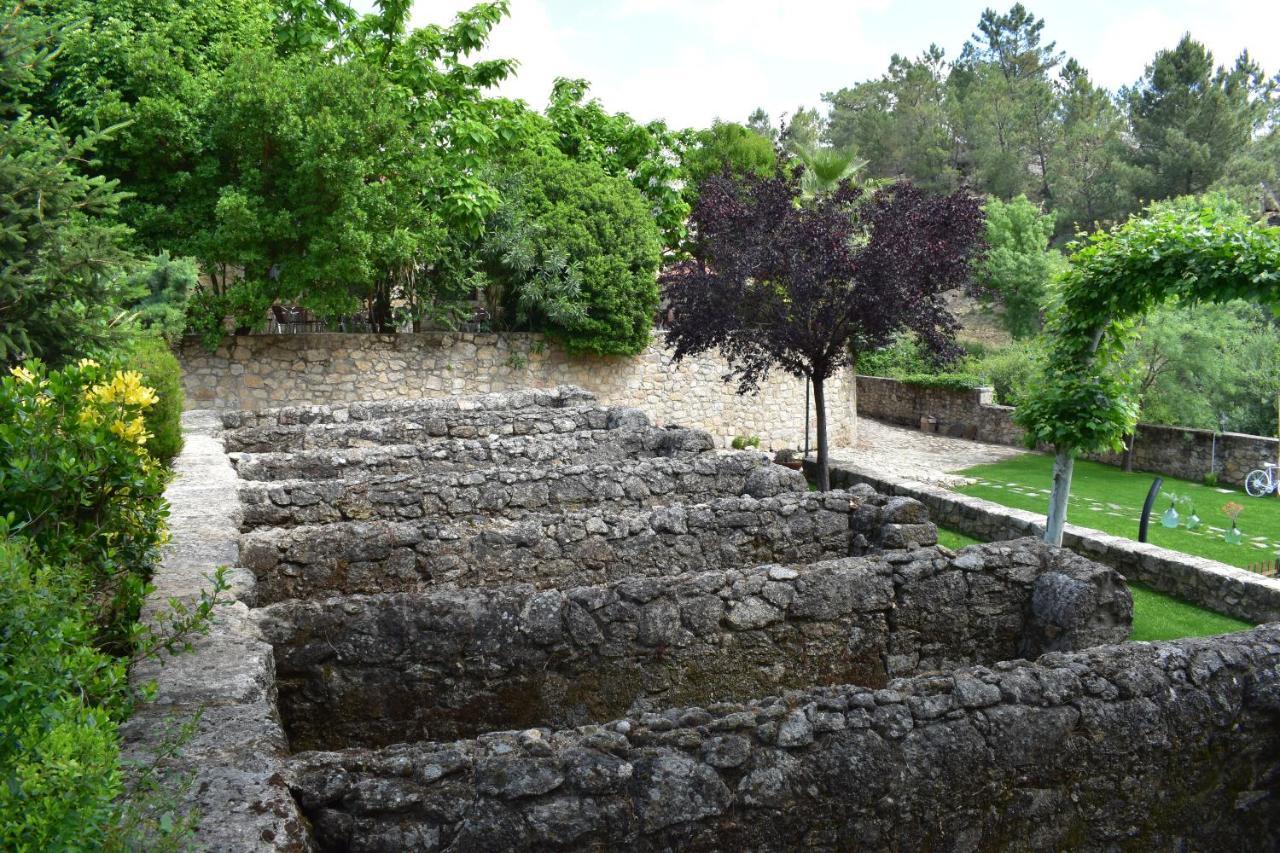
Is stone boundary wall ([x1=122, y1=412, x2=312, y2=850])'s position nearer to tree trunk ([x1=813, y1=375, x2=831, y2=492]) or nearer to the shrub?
the shrub

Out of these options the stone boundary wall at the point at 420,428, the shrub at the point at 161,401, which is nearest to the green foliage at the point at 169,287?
the stone boundary wall at the point at 420,428

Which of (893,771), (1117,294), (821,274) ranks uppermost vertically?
(821,274)

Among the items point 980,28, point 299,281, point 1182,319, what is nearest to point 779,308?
point 299,281

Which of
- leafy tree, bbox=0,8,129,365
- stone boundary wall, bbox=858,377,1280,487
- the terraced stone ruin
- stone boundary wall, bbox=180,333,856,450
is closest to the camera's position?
the terraced stone ruin

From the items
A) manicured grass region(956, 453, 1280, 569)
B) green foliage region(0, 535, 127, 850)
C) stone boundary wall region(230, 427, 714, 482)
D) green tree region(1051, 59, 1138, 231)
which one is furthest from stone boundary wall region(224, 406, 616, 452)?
green tree region(1051, 59, 1138, 231)

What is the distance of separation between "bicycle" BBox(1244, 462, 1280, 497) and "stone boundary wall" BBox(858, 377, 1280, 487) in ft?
1.65

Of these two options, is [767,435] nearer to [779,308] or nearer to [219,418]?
[779,308]

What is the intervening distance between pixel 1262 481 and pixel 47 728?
18108 millimetres

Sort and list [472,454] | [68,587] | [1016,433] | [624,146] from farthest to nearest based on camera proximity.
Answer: [624,146] < [1016,433] < [472,454] < [68,587]

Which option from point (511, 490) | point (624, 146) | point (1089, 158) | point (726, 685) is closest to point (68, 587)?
point (726, 685)

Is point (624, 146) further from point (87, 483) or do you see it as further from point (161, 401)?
point (87, 483)

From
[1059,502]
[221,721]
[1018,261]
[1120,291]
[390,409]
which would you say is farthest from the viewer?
[1018,261]

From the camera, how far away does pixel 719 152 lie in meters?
28.2

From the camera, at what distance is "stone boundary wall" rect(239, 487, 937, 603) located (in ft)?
18.8
